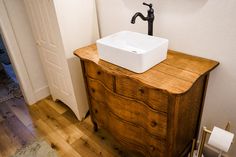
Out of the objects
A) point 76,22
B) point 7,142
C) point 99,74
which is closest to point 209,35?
point 99,74

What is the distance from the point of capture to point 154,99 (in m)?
1.13

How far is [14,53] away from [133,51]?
149 cm

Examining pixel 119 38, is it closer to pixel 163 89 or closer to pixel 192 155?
pixel 163 89

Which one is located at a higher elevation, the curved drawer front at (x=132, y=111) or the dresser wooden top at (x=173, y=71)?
the dresser wooden top at (x=173, y=71)

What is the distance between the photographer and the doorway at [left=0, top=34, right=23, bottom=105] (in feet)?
8.59

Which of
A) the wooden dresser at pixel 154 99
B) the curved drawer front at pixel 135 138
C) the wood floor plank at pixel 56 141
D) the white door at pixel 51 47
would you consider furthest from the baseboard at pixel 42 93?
the curved drawer front at pixel 135 138

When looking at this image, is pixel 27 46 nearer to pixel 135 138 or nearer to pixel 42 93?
pixel 42 93

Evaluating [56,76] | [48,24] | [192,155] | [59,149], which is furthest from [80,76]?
[192,155]

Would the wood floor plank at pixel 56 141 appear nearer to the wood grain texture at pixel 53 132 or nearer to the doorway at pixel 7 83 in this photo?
the wood grain texture at pixel 53 132

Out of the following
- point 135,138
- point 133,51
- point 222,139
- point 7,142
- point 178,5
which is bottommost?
point 7,142

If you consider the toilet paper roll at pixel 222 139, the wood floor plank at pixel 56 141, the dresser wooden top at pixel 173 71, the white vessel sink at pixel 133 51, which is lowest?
the wood floor plank at pixel 56 141

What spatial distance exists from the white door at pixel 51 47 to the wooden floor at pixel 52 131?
165 millimetres

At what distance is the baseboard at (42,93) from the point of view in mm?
2468

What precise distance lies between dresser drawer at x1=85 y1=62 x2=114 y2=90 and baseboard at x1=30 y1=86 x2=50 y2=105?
1171 millimetres
